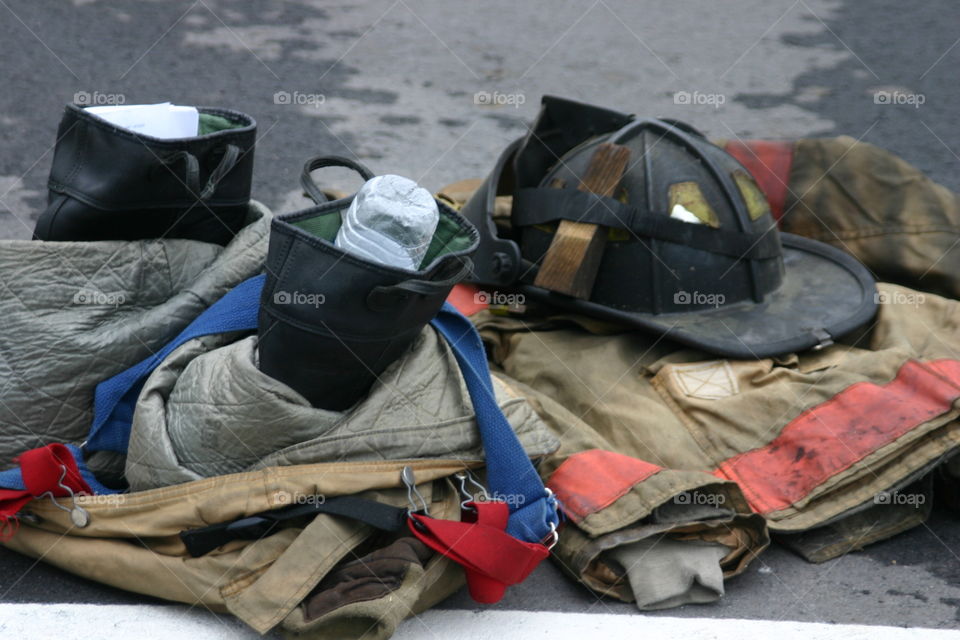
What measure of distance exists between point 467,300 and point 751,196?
0.95 m

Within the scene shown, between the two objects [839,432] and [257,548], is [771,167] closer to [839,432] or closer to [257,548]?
[839,432]

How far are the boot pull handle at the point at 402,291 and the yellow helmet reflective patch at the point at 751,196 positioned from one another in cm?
136

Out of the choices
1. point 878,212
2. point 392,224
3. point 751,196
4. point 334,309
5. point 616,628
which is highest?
point 392,224

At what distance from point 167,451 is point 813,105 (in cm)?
472

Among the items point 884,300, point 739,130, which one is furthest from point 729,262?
point 739,130

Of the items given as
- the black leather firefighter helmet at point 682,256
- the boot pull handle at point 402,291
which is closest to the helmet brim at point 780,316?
the black leather firefighter helmet at point 682,256

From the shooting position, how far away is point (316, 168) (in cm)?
267

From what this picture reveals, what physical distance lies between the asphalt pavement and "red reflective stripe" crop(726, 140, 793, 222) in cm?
163

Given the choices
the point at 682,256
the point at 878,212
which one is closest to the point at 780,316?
the point at 682,256

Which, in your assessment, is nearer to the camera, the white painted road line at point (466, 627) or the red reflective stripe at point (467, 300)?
the white painted road line at point (466, 627)

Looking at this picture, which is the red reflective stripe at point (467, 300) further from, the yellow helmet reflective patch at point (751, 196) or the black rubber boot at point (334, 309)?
the black rubber boot at point (334, 309)

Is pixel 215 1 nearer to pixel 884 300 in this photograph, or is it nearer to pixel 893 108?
pixel 893 108

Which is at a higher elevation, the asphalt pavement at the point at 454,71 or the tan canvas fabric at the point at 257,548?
the tan canvas fabric at the point at 257,548

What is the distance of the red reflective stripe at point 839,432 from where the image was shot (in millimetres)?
2869
